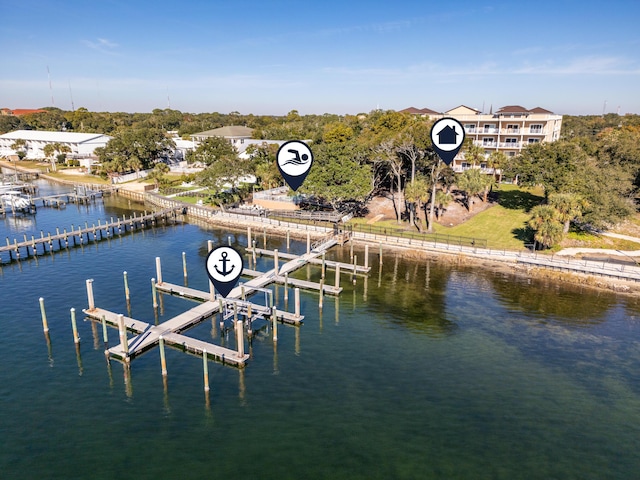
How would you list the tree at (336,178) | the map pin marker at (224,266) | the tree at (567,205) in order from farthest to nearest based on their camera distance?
the tree at (336,178) < the tree at (567,205) < the map pin marker at (224,266)

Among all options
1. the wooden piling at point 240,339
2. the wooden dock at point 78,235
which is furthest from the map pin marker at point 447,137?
the wooden dock at point 78,235

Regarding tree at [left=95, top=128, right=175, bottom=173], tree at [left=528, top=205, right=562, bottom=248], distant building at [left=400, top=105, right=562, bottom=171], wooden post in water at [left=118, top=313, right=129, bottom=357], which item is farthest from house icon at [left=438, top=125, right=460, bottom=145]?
tree at [left=95, top=128, right=175, bottom=173]

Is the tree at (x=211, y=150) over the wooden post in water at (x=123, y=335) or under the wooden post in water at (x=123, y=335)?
over

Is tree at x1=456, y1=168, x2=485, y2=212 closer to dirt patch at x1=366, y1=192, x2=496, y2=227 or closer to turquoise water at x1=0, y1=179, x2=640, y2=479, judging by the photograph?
dirt patch at x1=366, y1=192, x2=496, y2=227

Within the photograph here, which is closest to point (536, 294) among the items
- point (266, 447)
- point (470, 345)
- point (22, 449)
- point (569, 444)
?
point (470, 345)

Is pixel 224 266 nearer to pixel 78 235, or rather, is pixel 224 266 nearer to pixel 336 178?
pixel 336 178

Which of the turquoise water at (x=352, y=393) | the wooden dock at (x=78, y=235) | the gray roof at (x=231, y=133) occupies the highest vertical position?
the gray roof at (x=231, y=133)

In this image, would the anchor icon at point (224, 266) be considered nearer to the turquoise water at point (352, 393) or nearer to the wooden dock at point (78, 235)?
the turquoise water at point (352, 393)

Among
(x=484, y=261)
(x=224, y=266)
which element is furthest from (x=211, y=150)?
(x=224, y=266)

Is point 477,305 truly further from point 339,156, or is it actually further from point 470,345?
point 339,156

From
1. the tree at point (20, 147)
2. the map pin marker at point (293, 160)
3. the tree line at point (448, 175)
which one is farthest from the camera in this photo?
the tree at point (20, 147)
